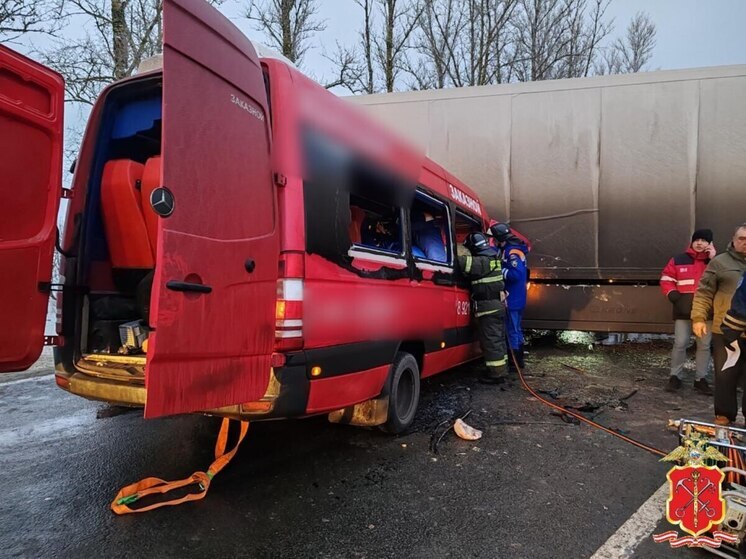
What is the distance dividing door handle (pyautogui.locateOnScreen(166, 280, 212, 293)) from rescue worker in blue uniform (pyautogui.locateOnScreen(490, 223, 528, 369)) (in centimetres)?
441

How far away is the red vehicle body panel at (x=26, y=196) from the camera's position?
2521 millimetres

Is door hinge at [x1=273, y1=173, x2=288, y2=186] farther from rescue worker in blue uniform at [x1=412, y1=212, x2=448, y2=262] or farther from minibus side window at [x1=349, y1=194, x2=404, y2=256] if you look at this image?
rescue worker in blue uniform at [x1=412, y1=212, x2=448, y2=262]

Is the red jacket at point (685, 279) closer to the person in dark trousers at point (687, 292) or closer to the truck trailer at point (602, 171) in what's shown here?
the person in dark trousers at point (687, 292)

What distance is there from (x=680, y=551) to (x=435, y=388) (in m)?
3.07

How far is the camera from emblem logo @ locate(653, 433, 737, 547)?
6.60 ft

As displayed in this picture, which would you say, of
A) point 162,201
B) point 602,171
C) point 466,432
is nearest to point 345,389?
point 466,432

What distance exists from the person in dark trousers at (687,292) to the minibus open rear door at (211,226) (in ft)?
15.5

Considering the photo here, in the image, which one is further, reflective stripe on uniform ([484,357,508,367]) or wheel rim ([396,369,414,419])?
reflective stripe on uniform ([484,357,508,367])

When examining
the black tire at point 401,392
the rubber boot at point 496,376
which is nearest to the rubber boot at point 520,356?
the rubber boot at point 496,376

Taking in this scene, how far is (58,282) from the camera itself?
299 centimetres

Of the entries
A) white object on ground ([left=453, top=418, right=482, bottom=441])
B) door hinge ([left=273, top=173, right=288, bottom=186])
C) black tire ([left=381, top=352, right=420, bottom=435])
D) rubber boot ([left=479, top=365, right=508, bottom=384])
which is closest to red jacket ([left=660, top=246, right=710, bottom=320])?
rubber boot ([left=479, top=365, right=508, bottom=384])

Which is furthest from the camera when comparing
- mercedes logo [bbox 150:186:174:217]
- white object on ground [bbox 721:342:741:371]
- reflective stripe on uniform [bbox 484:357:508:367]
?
reflective stripe on uniform [bbox 484:357:508:367]

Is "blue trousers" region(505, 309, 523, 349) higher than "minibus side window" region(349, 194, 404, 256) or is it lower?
lower

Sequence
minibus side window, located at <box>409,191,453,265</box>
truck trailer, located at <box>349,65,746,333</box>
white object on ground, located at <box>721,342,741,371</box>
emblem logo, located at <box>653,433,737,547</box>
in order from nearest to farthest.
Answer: emblem logo, located at <box>653,433,737,547</box>
white object on ground, located at <box>721,342,741,371</box>
minibus side window, located at <box>409,191,453,265</box>
truck trailer, located at <box>349,65,746,333</box>
